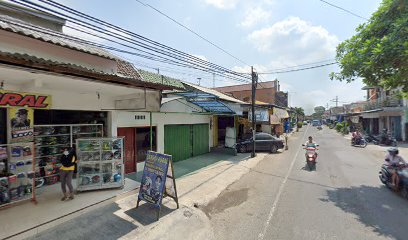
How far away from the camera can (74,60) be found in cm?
893

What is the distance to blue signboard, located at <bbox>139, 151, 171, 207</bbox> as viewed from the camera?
18.6 feet

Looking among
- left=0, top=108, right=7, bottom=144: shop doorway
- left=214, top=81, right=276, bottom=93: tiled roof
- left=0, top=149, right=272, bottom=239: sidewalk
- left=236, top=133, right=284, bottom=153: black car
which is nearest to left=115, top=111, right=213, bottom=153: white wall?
left=0, top=149, right=272, bottom=239: sidewalk

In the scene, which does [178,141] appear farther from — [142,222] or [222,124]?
[142,222]

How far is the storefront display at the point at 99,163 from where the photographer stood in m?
6.91

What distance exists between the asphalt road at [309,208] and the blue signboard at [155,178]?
1463 millimetres

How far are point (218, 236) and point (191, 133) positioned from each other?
8.97 m

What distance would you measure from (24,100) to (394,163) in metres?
11.6

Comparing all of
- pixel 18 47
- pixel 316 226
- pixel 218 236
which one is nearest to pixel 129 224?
pixel 218 236

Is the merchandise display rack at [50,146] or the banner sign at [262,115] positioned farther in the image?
the banner sign at [262,115]

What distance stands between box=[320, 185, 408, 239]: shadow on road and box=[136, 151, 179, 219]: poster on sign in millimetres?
4662

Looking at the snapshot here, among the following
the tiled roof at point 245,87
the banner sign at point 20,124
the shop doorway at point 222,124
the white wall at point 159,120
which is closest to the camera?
the banner sign at point 20,124

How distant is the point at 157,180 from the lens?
584 cm

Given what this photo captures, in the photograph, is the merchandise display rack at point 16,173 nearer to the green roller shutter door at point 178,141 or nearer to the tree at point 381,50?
the green roller shutter door at point 178,141

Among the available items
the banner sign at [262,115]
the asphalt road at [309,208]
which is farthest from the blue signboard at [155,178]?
the banner sign at [262,115]
